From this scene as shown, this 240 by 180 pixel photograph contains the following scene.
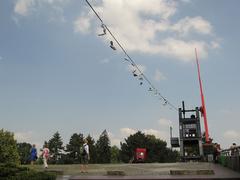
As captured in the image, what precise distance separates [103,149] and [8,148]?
46.9m

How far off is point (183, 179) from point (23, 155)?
135 metres

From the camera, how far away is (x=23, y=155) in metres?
140

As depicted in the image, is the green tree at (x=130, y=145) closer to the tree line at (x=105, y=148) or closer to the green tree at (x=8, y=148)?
the tree line at (x=105, y=148)

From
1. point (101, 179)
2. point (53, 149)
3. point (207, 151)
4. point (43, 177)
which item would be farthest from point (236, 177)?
point (53, 149)

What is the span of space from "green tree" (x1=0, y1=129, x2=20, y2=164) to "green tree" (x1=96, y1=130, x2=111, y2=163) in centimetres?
3756

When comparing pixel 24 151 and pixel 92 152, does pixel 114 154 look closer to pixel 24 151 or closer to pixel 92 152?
pixel 92 152

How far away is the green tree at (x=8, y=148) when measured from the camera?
75.7m

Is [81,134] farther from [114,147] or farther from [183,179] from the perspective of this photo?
[183,179]

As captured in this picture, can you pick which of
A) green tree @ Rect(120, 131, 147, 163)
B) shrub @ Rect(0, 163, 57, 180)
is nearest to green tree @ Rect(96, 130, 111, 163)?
green tree @ Rect(120, 131, 147, 163)

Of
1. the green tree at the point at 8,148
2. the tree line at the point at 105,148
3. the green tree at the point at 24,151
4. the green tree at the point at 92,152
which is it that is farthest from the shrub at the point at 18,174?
the green tree at the point at 24,151

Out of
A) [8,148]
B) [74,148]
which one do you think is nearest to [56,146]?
[74,148]

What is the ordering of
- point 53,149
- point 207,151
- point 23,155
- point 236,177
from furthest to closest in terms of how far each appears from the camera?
point 23,155, point 53,149, point 207,151, point 236,177

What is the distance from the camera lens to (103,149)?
119m

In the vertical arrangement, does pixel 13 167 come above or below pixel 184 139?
below
